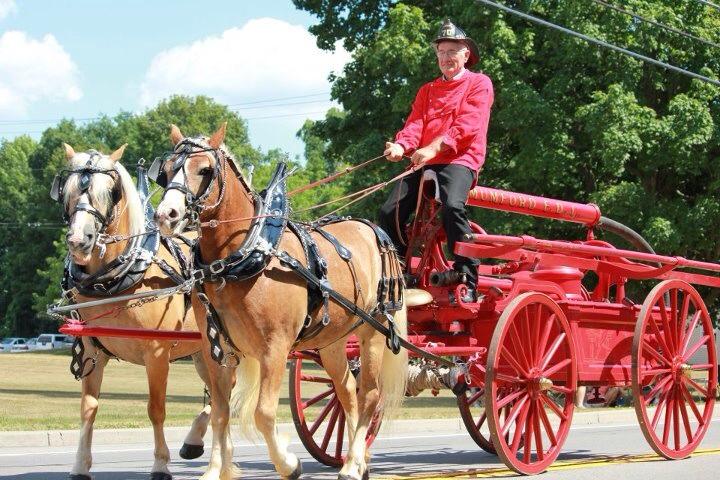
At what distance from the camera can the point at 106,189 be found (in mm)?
8758

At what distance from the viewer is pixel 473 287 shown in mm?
9672

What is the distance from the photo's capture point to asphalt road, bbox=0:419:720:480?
9508 mm

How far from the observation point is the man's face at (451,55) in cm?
984

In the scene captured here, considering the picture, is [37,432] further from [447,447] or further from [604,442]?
[604,442]

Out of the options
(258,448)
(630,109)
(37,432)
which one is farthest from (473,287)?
(630,109)

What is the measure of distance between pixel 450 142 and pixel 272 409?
3.07 m

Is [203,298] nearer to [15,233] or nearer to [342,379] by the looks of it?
[342,379]

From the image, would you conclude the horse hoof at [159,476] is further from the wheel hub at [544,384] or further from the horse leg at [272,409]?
the wheel hub at [544,384]

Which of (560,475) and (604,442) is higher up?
(560,475)

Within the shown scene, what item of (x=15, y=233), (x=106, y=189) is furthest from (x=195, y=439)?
(x=15, y=233)

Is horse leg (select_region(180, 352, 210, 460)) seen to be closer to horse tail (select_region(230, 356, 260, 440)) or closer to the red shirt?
horse tail (select_region(230, 356, 260, 440))

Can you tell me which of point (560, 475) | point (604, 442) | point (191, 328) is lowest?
point (604, 442)

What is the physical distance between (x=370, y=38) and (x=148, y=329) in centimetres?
1998

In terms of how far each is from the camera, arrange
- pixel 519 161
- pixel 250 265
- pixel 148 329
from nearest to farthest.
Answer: pixel 250 265 < pixel 148 329 < pixel 519 161
